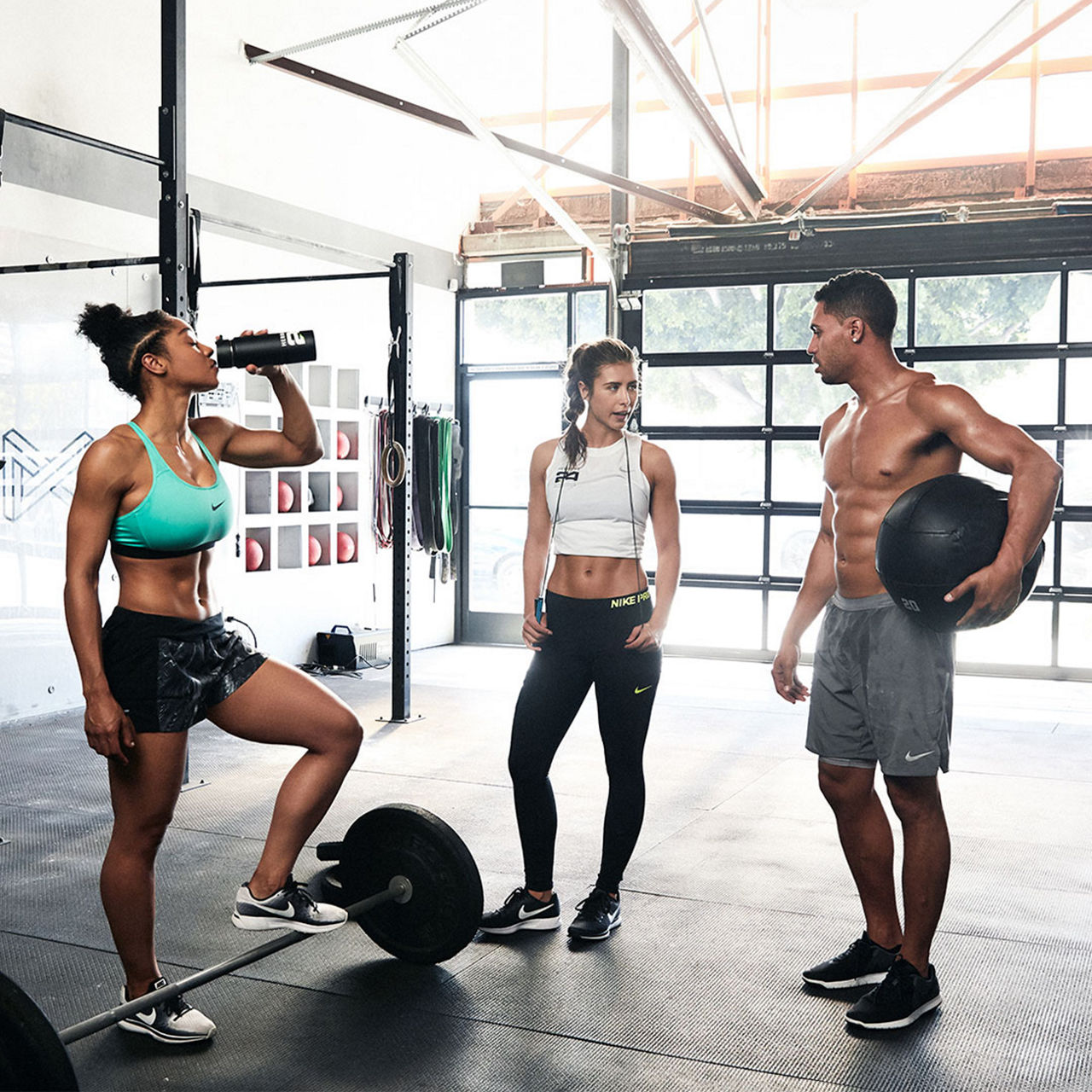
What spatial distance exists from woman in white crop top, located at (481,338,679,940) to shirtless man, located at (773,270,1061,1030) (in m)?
0.49

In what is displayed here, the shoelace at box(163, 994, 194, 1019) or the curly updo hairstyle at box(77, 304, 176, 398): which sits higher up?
the curly updo hairstyle at box(77, 304, 176, 398)

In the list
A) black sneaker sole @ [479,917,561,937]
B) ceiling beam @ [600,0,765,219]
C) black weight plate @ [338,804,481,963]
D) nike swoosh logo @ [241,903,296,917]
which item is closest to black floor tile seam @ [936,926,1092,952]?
black sneaker sole @ [479,917,561,937]

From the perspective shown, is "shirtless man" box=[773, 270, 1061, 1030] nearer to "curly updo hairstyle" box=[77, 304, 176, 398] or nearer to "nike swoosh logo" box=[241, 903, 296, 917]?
"nike swoosh logo" box=[241, 903, 296, 917]

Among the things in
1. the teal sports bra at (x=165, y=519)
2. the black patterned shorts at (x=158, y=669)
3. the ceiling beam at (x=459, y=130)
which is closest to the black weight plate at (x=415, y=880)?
the black patterned shorts at (x=158, y=669)

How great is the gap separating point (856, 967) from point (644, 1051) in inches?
23.3

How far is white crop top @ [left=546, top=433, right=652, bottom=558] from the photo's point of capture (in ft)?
9.86

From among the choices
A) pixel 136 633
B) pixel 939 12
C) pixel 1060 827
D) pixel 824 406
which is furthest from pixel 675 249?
pixel 136 633

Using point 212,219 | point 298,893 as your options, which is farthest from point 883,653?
point 212,219

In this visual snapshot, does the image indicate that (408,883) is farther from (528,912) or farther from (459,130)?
(459,130)

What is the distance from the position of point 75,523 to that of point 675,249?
6.37 meters

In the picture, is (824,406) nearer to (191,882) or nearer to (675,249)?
(675,249)

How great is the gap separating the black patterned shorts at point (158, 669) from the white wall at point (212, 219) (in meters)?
2.88

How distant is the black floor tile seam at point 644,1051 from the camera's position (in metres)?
2.26

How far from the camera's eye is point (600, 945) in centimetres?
297
